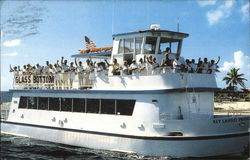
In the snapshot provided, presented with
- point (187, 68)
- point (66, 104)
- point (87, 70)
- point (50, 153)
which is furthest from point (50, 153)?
point (187, 68)

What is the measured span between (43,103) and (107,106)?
16.0ft

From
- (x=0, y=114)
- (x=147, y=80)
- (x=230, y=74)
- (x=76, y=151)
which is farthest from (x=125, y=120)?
(x=230, y=74)

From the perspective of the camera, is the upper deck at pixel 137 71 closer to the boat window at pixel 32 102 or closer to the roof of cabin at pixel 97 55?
the roof of cabin at pixel 97 55

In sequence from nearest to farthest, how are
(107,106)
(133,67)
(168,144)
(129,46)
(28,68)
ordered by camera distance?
(168,144), (133,67), (107,106), (129,46), (28,68)

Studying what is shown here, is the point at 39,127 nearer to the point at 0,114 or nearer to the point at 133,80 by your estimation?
the point at 0,114

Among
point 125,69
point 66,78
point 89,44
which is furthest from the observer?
point 89,44

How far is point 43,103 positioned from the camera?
57.4ft

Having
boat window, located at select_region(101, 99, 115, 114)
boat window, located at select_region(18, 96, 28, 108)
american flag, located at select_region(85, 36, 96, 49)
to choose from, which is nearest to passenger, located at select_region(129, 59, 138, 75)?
boat window, located at select_region(101, 99, 115, 114)

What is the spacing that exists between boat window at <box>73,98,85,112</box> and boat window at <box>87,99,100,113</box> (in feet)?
1.36

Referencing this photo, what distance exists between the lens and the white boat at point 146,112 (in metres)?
12.1

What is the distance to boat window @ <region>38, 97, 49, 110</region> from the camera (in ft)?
56.7

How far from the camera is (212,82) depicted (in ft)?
45.7

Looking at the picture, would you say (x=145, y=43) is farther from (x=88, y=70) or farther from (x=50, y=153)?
(x=50, y=153)

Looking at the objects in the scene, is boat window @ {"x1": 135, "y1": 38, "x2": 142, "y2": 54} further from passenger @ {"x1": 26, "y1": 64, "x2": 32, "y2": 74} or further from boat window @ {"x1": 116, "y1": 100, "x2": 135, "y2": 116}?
passenger @ {"x1": 26, "y1": 64, "x2": 32, "y2": 74}
